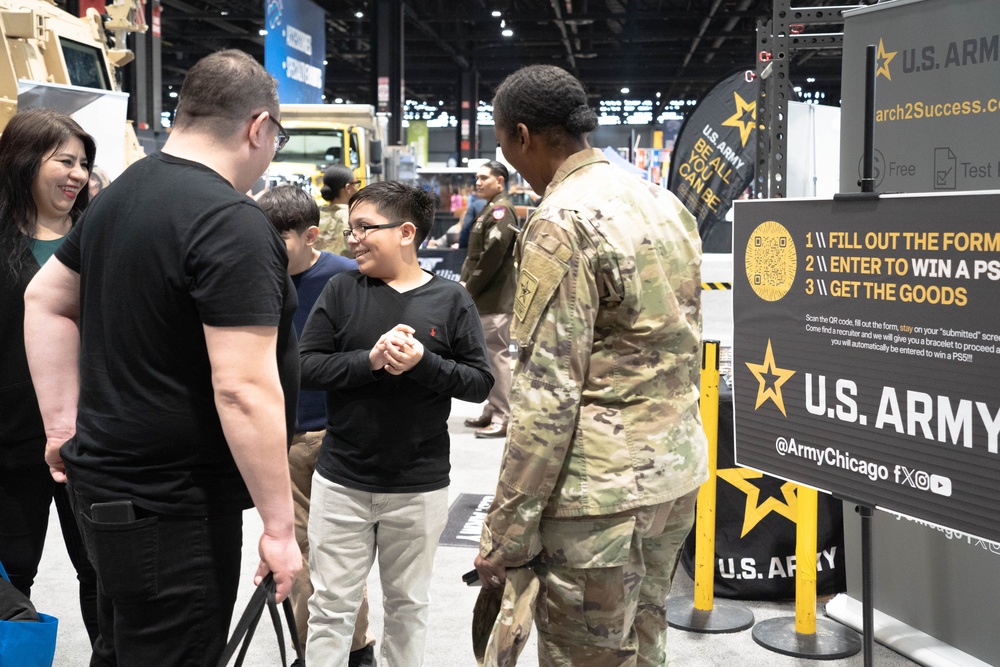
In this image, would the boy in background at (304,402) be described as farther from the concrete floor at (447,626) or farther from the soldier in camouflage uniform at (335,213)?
the soldier in camouflage uniform at (335,213)

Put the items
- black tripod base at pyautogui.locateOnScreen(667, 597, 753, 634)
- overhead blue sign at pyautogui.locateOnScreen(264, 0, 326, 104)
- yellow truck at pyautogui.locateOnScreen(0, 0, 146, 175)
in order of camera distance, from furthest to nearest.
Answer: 1. overhead blue sign at pyautogui.locateOnScreen(264, 0, 326, 104)
2. yellow truck at pyautogui.locateOnScreen(0, 0, 146, 175)
3. black tripod base at pyautogui.locateOnScreen(667, 597, 753, 634)

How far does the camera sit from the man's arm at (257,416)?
1711mm

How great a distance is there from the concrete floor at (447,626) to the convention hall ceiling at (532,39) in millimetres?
17587

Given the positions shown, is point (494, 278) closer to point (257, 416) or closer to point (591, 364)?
point (591, 364)

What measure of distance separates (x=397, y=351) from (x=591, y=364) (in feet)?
2.12

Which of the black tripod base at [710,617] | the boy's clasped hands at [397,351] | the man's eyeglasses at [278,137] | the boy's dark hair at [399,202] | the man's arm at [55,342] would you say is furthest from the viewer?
the black tripod base at [710,617]

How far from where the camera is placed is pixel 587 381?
2039mm

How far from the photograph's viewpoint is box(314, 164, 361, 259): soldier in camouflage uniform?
6188 mm

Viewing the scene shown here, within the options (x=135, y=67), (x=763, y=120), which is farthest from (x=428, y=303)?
(x=135, y=67)

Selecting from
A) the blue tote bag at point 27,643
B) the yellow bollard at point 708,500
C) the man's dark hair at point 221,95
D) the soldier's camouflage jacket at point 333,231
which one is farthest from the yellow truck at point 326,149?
the man's dark hair at point 221,95

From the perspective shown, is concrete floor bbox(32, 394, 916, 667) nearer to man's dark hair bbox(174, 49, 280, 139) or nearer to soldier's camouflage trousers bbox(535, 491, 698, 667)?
soldier's camouflage trousers bbox(535, 491, 698, 667)

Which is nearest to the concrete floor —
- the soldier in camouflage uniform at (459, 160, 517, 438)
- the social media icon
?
the social media icon

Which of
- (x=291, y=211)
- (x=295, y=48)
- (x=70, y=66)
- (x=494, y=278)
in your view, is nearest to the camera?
(x=291, y=211)

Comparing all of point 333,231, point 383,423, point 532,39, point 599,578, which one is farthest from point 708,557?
point 532,39
